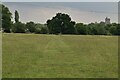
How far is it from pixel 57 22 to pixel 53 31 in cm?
427

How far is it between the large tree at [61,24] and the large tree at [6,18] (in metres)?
8.87

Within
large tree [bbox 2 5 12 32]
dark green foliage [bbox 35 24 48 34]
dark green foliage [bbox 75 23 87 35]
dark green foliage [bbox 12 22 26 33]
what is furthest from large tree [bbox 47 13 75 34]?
large tree [bbox 2 5 12 32]

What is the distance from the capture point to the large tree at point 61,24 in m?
68.0

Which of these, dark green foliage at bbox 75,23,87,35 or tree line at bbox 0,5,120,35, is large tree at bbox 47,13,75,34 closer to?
tree line at bbox 0,5,120,35

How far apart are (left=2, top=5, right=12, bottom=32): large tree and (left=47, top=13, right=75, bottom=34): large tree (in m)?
8.87

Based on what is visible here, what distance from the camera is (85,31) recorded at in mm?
68812

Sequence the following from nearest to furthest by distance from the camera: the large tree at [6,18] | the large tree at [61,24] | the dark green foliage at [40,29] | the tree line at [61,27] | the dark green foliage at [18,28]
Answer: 1. the large tree at [6,18]
2. the dark green foliage at [18,28]
3. the tree line at [61,27]
4. the dark green foliage at [40,29]
5. the large tree at [61,24]

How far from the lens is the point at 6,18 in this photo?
61.3 metres

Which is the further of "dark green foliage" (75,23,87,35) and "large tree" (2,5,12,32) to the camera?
"dark green foliage" (75,23,87,35)

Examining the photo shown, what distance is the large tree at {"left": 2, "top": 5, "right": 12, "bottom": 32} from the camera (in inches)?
2311

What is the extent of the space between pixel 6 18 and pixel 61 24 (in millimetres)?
14834

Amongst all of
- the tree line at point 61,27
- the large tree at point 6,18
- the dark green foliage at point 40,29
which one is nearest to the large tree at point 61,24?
the tree line at point 61,27

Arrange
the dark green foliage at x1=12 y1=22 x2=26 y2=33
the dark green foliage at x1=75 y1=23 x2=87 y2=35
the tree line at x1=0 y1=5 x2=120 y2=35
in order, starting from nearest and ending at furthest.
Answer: the dark green foliage at x1=12 y1=22 x2=26 y2=33
the tree line at x1=0 y1=5 x2=120 y2=35
the dark green foliage at x1=75 y1=23 x2=87 y2=35

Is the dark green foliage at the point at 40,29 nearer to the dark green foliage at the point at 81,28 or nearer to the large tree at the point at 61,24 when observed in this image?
the large tree at the point at 61,24
